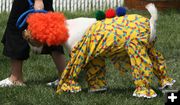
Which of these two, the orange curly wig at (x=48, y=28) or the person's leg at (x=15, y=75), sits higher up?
the orange curly wig at (x=48, y=28)

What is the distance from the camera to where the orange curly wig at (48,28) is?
4.02 meters

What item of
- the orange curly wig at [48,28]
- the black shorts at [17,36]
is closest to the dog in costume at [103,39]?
the orange curly wig at [48,28]

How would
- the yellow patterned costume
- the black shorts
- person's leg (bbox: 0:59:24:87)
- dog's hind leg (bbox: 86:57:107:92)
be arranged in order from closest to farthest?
the yellow patterned costume < dog's hind leg (bbox: 86:57:107:92) < the black shorts < person's leg (bbox: 0:59:24:87)

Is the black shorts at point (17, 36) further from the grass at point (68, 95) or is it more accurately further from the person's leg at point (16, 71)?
the grass at point (68, 95)

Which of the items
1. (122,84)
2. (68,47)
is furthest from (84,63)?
(122,84)

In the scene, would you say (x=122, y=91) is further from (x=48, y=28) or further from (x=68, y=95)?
(x=48, y=28)

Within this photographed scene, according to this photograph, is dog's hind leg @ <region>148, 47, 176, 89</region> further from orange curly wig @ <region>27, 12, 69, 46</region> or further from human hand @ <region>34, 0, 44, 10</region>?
human hand @ <region>34, 0, 44, 10</region>

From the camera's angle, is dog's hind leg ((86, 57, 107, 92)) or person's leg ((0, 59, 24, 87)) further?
person's leg ((0, 59, 24, 87))

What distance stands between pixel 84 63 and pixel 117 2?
6.23m

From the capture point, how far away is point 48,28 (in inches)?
159

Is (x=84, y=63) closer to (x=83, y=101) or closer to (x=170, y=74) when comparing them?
(x=83, y=101)

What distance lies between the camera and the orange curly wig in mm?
4023

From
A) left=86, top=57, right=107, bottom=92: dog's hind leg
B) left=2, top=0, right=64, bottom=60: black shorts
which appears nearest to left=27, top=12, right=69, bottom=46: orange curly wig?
left=86, top=57, right=107, bottom=92: dog's hind leg

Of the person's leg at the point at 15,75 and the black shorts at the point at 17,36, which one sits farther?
the person's leg at the point at 15,75
